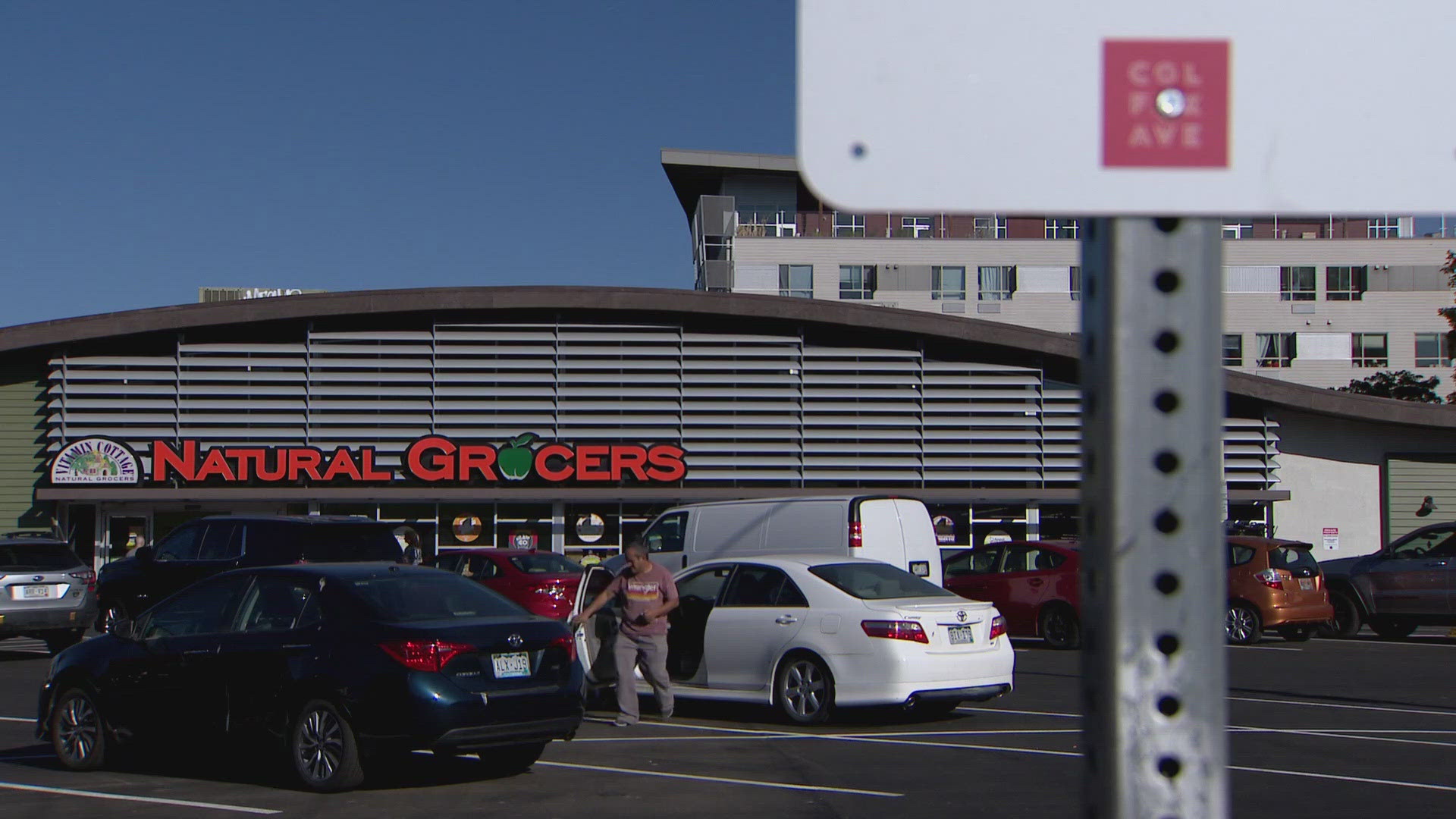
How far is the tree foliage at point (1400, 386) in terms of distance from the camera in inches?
2029

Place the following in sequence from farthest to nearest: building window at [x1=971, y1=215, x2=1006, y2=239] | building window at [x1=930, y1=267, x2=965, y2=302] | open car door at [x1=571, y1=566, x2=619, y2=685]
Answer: building window at [x1=971, y1=215, x2=1006, y2=239] < building window at [x1=930, y1=267, x2=965, y2=302] < open car door at [x1=571, y1=566, x2=619, y2=685]

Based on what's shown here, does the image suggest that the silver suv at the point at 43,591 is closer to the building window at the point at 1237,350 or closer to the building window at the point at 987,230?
the building window at the point at 987,230

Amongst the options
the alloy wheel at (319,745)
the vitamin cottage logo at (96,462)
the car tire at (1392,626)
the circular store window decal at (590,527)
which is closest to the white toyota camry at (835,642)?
the alloy wheel at (319,745)

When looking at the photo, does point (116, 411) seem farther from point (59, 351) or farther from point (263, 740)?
point (263, 740)

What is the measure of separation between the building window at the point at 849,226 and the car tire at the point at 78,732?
4722 cm

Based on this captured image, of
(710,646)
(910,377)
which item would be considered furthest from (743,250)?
(710,646)

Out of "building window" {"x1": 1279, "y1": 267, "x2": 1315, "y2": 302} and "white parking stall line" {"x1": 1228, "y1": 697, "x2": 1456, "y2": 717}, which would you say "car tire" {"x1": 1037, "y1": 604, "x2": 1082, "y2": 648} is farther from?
"building window" {"x1": 1279, "y1": 267, "x2": 1315, "y2": 302}

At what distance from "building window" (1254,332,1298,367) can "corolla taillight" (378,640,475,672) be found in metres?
51.1

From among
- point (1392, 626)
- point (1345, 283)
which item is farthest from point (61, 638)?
point (1345, 283)

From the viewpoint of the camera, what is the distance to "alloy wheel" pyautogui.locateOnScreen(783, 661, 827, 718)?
12.9 metres

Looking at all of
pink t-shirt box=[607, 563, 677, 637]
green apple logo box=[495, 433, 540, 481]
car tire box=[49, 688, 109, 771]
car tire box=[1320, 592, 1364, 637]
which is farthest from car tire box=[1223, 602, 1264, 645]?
green apple logo box=[495, 433, 540, 481]

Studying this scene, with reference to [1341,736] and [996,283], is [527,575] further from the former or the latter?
[996,283]

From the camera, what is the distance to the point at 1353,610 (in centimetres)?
2305

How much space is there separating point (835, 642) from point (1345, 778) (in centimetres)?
451
